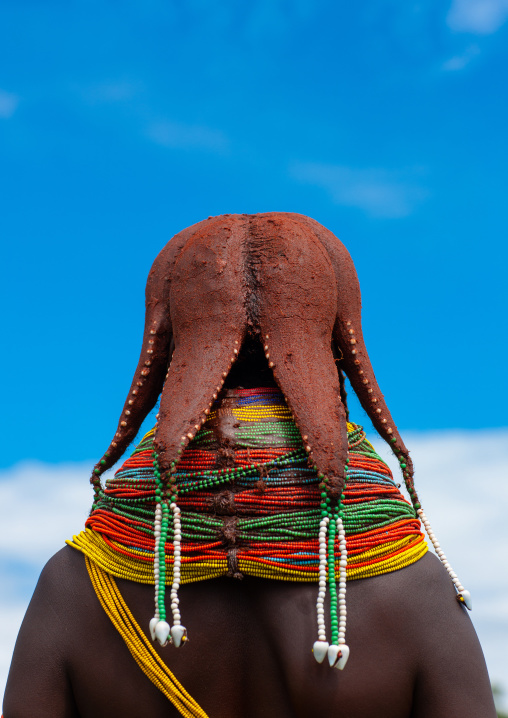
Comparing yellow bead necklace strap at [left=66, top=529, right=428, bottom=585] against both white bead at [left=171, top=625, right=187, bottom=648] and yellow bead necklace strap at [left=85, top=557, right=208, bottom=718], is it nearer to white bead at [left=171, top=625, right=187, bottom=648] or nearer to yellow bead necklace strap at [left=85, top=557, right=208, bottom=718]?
yellow bead necklace strap at [left=85, top=557, right=208, bottom=718]

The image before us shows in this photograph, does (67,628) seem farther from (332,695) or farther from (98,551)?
(332,695)

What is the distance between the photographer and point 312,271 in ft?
10.4

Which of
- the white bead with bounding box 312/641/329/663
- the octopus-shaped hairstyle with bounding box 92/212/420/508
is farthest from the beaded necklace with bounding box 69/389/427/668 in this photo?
the octopus-shaped hairstyle with bounding box 92/212/420/508

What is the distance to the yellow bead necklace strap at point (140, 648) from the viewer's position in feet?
9.29

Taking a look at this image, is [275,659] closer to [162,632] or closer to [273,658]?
[273,658]

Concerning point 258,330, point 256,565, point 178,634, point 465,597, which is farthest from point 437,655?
point 258,330

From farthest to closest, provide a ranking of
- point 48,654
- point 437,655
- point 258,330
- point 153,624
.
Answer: point 258,330 < point 48,654 < point 437,655 < point 153,624

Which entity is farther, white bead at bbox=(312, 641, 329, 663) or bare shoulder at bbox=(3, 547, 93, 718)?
bare shoulder at bbox=(3, 547, 93, 718)

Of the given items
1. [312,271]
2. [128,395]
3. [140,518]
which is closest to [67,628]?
[140,518]

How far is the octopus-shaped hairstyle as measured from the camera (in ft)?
9.59

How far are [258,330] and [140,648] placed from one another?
1.17m

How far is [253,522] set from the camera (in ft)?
9.26

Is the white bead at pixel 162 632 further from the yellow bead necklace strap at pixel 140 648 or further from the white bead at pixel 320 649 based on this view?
the white bead at pixel 320 649

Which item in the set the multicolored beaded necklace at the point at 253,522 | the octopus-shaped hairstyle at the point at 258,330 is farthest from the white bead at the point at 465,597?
the octopus-shaped hairstyle at the point at 258,330
